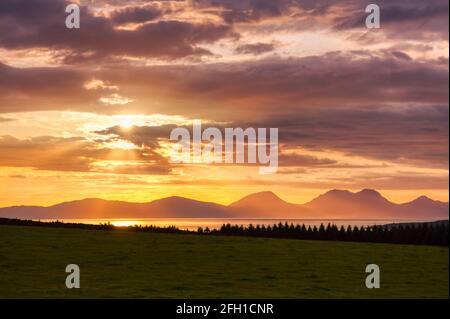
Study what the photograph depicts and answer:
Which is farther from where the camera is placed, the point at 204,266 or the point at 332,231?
the point at 332,231

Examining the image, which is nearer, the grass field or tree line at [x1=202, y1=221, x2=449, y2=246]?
the grass field

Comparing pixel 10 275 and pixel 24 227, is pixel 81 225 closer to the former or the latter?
pixel 24 227

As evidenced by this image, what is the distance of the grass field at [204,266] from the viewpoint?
34.9m

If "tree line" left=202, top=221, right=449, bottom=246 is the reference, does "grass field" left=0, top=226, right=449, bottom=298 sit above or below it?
below

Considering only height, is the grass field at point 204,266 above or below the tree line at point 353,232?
below

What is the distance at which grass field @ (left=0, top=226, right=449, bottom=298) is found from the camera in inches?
1375

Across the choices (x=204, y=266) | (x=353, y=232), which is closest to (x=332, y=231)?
(x=353, y=232)

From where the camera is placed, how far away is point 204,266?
1633 inches

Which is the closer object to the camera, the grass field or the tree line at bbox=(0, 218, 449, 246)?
the grass field

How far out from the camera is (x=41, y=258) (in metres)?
42.4

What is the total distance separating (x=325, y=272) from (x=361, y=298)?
6492 mm

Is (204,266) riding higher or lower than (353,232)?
lower

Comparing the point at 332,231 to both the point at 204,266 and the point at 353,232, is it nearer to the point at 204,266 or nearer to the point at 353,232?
the point at 353,232
